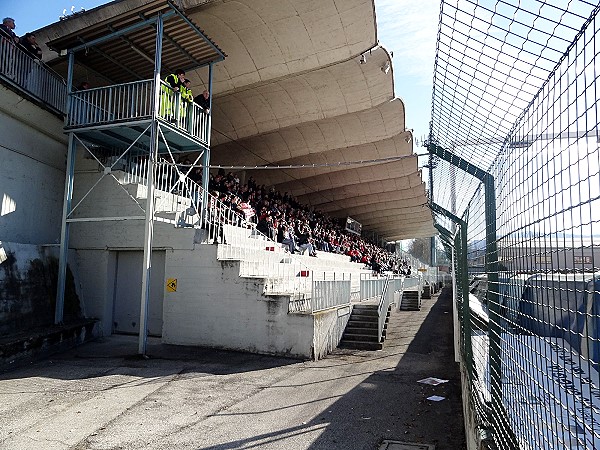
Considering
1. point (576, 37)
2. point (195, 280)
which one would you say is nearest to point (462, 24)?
point (576, 37)

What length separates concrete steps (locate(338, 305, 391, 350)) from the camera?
1207cm

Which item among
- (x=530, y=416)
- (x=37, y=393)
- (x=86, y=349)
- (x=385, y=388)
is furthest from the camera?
(x=86, y=349)

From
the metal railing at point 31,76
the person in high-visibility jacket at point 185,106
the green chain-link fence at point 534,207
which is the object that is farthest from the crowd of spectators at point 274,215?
the green chain-link fence at point 534,207

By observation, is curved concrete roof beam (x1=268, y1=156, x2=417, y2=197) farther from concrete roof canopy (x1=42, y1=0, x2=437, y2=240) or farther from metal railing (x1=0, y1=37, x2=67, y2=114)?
metal railing (x1=0, y1=37, x2=67, y2=114)

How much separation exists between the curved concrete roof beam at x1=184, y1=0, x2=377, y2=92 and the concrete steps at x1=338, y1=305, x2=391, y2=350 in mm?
8794

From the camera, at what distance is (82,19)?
491 inches

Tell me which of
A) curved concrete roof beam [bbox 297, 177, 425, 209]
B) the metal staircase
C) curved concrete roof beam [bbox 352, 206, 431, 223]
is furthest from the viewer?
curved concrete roof beam [bbox 352, 206, 431, 223]

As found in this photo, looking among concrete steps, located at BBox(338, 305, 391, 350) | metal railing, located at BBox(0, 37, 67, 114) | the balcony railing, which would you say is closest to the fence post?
concrete steps, located at BBox(338, 305, 391, 350)

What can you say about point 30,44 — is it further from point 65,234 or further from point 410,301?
point 410,301

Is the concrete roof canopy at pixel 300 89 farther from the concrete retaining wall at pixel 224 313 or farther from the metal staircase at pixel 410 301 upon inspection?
the metal staircase at pixel 410 301

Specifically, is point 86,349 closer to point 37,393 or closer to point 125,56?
point 37,393

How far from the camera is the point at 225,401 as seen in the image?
7.18 meters

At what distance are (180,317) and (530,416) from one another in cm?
1028

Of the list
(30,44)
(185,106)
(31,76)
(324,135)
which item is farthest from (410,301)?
(30,44)
